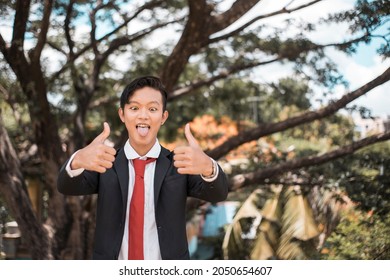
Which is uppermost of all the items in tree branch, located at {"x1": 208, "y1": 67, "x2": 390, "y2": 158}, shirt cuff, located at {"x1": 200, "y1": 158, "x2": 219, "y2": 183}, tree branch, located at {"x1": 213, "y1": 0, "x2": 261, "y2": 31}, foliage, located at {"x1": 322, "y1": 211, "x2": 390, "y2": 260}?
tree branch, located at {"x1": 213, "y1": 0, "x2": 261, "y2": 31}

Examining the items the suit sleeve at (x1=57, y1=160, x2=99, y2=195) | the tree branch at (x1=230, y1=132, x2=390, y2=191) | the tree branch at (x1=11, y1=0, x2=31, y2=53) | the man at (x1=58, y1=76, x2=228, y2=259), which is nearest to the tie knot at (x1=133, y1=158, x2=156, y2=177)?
the man at (x1=58, y1=76, x2=228, y2=259)

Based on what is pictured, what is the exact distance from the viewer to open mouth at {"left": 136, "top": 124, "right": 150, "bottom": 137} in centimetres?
235

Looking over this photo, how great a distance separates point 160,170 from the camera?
2346mm

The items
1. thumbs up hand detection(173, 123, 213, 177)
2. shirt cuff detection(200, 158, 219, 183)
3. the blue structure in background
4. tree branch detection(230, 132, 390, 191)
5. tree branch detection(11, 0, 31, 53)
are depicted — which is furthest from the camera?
the blue structure in background

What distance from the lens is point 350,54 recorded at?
5.50 meters

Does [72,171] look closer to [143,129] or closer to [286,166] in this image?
[143,129]

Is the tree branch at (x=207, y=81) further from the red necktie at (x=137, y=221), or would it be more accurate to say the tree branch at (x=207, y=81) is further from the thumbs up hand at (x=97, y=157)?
the thumbs up hand at (x=97, y=157)

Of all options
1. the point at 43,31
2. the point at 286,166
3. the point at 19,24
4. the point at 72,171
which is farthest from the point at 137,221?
the point at 286,166

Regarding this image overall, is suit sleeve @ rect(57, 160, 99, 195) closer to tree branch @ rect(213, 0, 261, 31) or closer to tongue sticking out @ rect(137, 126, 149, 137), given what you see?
tongue sticking out @ rect(137, 126, 149, 137)

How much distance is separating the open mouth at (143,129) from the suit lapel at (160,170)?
3.9 inches

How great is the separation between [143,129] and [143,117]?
4 centimetres

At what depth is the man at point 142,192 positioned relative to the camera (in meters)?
2.31

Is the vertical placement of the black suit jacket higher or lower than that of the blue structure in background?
higher

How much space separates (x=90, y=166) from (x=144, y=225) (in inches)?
14.7
